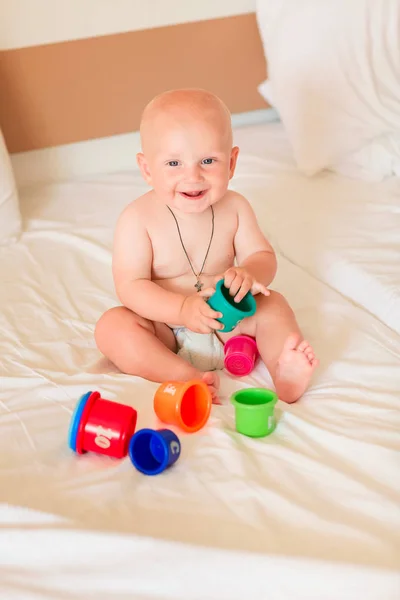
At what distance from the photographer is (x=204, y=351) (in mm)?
1313

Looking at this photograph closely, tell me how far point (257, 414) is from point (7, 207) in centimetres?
114

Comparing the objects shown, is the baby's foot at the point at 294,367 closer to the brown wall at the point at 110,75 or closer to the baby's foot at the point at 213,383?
the baby's foot at the point at 213,383

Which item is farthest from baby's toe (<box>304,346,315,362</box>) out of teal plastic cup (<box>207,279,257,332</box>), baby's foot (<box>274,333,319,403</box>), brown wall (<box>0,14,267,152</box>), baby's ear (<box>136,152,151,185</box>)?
brown wall (<box>0,14,267,152</box>)

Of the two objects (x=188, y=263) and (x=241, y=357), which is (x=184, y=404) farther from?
(x=188, y=263)

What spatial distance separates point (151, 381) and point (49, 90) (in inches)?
52.5

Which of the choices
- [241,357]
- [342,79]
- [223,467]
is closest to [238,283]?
[241,357]

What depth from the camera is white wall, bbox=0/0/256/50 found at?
212 cm

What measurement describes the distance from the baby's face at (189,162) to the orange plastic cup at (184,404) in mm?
346

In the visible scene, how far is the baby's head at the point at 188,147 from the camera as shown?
1.19 metres

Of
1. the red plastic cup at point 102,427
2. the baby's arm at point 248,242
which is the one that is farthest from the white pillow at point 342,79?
the red plastic cup at point 102,427

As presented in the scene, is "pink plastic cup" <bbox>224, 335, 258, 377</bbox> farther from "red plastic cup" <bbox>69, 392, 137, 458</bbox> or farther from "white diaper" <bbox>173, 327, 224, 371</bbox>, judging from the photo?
"red plastic cup" <bbox>69, 392, 137, 458</bbox>

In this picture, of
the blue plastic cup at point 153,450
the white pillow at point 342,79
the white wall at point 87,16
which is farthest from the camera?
the white wall at point 87,16

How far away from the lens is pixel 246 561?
2.51 ft

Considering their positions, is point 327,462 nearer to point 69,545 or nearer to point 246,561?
point 246,561
